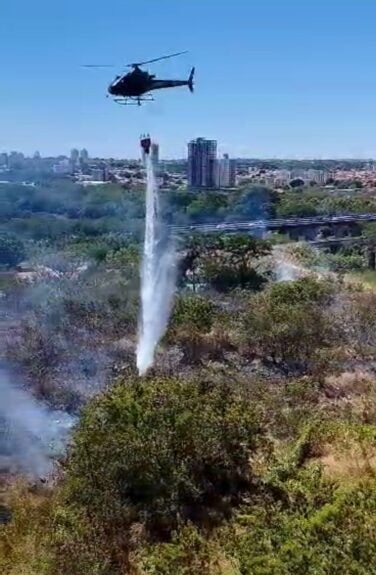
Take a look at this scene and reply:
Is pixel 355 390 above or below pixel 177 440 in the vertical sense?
below

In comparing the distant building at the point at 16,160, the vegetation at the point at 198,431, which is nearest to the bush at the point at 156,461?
the vegetation at the point at 198,431

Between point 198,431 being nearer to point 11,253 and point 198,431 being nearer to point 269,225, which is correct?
point 11,253

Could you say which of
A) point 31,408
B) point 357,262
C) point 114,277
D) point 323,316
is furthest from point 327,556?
point 357,262

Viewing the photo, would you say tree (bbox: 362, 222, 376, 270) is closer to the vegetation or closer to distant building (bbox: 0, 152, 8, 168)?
the vegetation

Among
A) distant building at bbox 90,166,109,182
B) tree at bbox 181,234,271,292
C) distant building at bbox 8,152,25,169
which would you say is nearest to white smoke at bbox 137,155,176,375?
tree at bbox 181,234,271,292

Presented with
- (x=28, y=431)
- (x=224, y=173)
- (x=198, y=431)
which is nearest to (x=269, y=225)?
(x=28, y=431)

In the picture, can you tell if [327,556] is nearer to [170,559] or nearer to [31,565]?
[170,559]

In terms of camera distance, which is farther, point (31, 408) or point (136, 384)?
point (31, 408)
